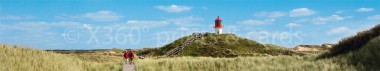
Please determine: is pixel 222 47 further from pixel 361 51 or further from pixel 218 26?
pixel 361 51

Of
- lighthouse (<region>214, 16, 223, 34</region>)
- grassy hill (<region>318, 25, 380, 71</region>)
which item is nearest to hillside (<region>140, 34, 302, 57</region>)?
lighthouse (<region>214, 16, 223, 34</region>)

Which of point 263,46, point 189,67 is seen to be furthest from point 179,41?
point 189,67

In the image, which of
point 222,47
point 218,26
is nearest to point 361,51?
point 222,47

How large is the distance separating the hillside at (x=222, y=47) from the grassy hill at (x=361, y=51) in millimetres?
38343

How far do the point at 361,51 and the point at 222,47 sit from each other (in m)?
48.0

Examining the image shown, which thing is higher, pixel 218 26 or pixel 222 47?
pixel 218 26

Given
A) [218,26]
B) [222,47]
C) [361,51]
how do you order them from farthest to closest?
[218,26]
[222,47]
[361,51]

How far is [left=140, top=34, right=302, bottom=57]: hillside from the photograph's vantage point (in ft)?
224

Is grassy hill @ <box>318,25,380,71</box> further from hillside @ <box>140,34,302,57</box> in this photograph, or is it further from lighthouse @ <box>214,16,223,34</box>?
lighthouse @ <box>214,16,223,34</box>

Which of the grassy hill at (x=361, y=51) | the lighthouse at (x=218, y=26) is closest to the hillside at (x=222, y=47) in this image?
the lighthouse at (x=218, y=26)

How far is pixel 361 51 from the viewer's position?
77.2ft

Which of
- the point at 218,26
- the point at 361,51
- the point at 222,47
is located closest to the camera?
the point at 361,51

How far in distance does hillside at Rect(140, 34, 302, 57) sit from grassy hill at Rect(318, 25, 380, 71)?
126ft

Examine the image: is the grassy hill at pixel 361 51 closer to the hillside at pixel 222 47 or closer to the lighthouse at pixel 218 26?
the hillside at pixel 222 47
